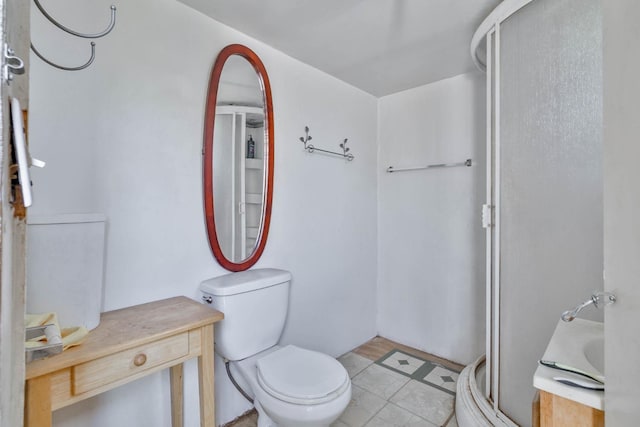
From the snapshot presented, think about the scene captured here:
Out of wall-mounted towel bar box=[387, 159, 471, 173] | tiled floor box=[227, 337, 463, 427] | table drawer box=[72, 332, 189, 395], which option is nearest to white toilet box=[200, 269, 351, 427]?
table drawer box=[72, 332, 189, 395]

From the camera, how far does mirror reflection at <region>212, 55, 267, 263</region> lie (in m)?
1.67

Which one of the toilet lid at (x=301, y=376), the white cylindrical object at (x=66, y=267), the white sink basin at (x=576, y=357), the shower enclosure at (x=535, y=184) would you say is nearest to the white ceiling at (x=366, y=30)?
the shower enclosure at (x=535, y=184)

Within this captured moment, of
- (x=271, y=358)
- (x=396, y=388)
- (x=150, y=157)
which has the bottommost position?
(x=396, y=388)

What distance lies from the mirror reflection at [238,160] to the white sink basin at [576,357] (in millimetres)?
1404

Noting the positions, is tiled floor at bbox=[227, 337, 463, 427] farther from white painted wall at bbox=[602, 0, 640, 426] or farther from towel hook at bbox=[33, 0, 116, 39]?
towel hook at bbox=[33, 0, 116, 39]

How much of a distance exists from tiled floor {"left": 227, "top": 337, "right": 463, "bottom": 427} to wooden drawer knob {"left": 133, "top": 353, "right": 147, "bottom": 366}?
92 centimetres

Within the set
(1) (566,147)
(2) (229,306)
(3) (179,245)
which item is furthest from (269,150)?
(1) (566,147)

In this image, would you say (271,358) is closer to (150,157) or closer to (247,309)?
(247,309)

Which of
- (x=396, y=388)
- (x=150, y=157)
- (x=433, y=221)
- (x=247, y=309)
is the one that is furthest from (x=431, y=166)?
(x=150, y=157)

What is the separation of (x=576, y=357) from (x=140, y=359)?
1.32 meters

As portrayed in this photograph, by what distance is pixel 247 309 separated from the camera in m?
1.52

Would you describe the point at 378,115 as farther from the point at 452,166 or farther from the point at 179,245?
the point at 179,245

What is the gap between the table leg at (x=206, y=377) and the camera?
1.22 m

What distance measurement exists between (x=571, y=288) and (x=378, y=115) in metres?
2.01
